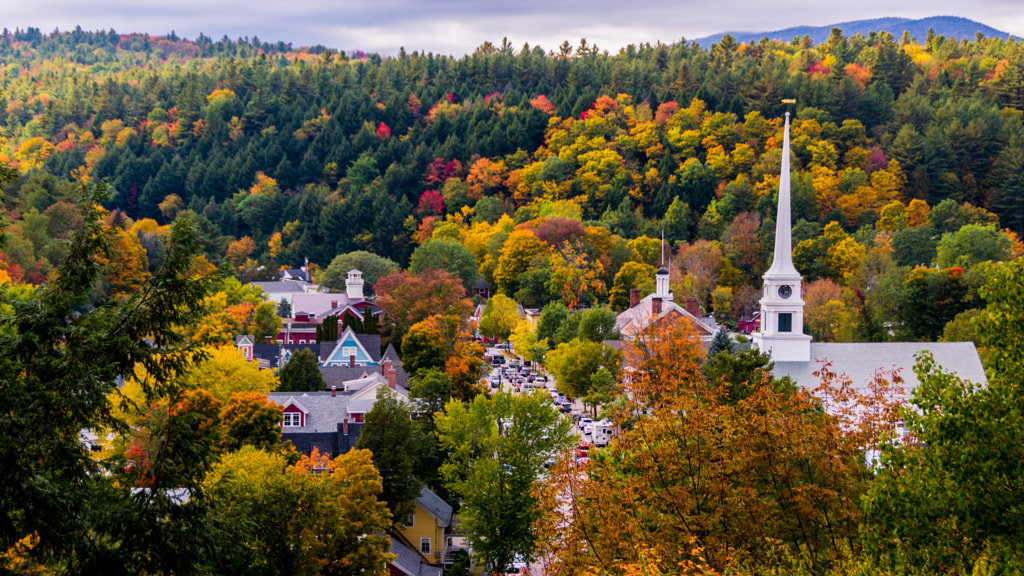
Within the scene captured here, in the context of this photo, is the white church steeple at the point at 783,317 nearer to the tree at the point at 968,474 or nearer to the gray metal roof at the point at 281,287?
the tree at the point at 968,474

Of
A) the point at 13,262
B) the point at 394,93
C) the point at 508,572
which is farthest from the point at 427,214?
the point at 508,572

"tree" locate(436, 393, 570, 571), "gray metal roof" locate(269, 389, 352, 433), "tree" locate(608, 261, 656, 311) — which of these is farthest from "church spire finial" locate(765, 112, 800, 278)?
"tree" locate(608, 261, 656, 311)

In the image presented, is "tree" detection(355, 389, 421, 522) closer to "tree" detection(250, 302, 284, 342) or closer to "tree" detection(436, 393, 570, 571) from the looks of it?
"tree" detection(436, 393, 570, 571)

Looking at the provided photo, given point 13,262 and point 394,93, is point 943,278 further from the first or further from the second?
point 394,93

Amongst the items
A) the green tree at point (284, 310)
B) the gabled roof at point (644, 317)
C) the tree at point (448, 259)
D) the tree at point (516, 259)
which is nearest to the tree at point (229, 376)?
the gabled roof at point (644, 317)

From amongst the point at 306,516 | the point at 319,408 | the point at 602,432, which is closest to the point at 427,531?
the point at 319,408

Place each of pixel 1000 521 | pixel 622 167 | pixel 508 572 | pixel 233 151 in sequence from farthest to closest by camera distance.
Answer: pixel 233 151 → pixel 622 167 → pixel 508 572 → pixel 1000 521
